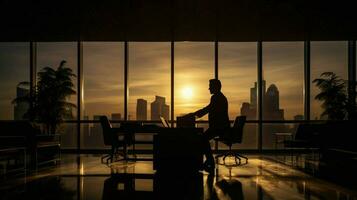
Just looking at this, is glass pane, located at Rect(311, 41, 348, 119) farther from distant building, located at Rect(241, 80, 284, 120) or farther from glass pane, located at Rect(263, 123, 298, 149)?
distant building, located at Rect(241, 80, 284, 120)

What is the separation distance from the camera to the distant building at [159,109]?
10.3 metres

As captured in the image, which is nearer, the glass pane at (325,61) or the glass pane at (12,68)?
the glass pane at (325,61)

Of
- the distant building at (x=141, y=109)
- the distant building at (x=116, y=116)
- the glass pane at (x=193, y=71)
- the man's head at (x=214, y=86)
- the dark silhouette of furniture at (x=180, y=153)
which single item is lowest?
the dark silhouette of furniture at (x=180, y=153)

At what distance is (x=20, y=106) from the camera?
10.0 m

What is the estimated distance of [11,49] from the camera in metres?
10.8

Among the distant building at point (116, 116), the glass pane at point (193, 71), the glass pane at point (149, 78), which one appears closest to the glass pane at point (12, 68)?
the distant building at point (116, 116)

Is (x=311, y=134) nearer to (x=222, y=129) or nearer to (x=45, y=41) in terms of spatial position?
(x=222, y=129)

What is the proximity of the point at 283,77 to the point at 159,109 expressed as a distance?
13.1 feet

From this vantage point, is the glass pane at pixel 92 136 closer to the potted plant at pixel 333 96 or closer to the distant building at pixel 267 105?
the distant building at pixel 267 105

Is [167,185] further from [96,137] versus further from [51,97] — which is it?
[96,137]
